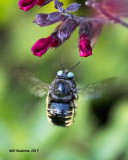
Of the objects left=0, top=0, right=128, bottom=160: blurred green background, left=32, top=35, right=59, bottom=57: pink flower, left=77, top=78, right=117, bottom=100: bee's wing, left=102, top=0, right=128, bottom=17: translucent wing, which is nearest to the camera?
left=77, top=78, right=117, bottom=100: bee's wing

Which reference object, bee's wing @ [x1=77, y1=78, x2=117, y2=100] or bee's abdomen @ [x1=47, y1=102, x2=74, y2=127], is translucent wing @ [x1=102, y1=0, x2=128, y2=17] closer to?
bee's wing @ [x1=77, y1=78, x2=117, y2=100]

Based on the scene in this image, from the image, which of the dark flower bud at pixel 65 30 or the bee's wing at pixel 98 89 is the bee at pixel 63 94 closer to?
the bee's wing at pixel 98 89

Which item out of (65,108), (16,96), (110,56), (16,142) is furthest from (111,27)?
(65,108)

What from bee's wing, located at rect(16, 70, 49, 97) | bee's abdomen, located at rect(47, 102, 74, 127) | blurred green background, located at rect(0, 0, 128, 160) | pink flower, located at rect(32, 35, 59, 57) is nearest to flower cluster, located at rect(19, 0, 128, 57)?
pink flower, located at rect(32, 35, 59, 57)

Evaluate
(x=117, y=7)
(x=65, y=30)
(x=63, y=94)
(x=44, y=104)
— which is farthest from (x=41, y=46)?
(x=44, y=104)

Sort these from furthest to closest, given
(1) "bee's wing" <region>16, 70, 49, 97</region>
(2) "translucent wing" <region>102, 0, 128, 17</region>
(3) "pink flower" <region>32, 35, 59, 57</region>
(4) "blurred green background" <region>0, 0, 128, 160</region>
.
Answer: (4) "blurred green background" <region>0, 0, 128, 160</region>, (2) "translucent wing" <region>102, 0, 128, 17</region>, (3) "pink flower" <region>32, 35, 59, 57</region>, (1) "bee's wing" <region>16, 70, 49, 97</region>

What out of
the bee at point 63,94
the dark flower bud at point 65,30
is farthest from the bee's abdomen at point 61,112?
the dark flower bud at point 65,30

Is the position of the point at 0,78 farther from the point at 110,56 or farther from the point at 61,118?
the point at 61,118
